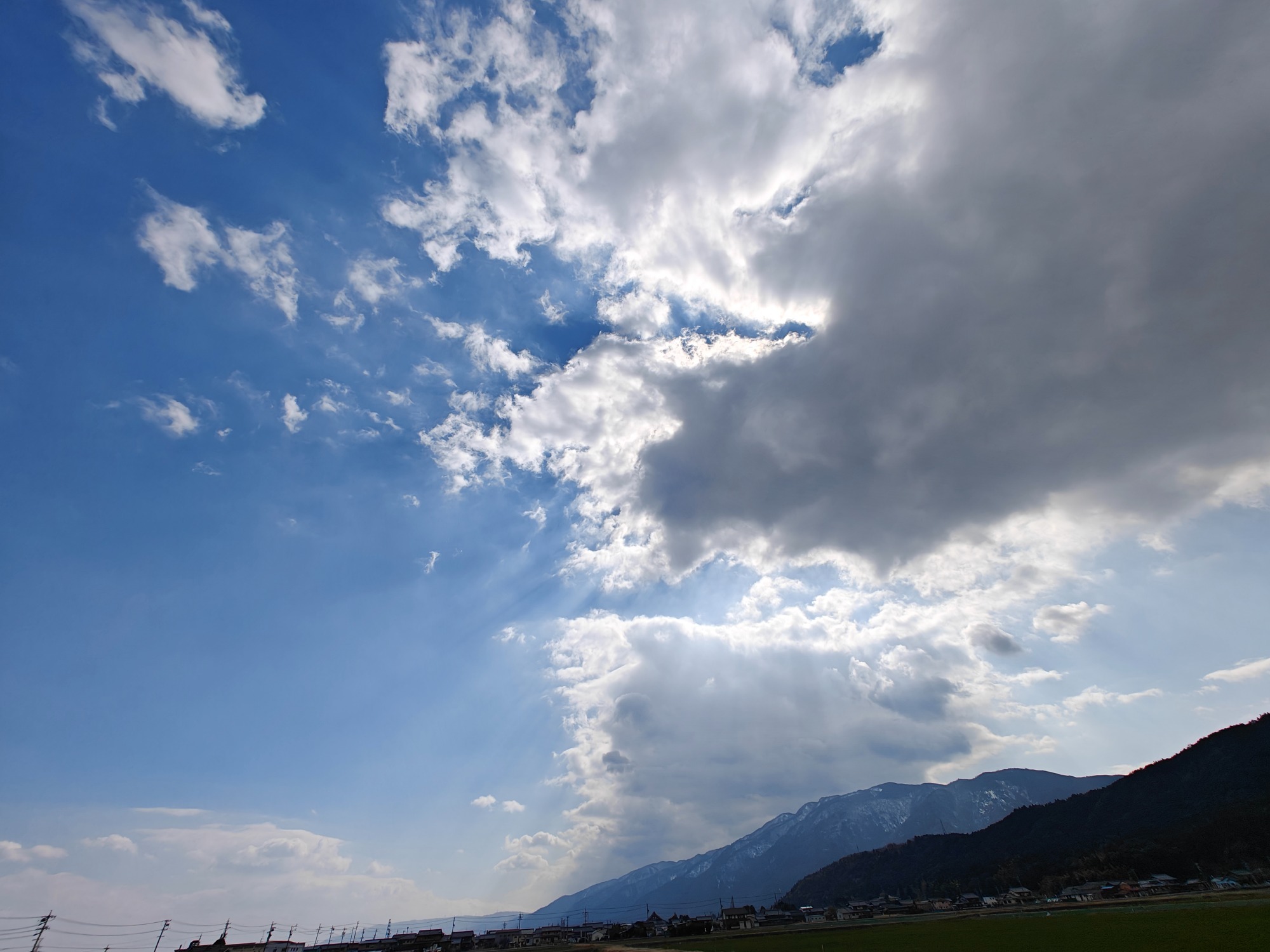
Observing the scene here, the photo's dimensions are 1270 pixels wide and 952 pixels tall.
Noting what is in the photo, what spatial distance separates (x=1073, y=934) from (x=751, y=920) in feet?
408

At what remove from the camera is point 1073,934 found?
167 feet

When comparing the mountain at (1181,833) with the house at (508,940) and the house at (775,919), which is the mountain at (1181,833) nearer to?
the house at (775,919)

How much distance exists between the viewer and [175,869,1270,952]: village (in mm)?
115375

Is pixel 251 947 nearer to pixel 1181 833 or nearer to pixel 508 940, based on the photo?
pixel 508 940

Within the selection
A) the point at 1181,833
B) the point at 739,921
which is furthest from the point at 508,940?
the point at 1181,833

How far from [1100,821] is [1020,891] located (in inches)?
2712

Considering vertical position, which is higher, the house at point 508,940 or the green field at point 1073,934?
the house at point 508,940

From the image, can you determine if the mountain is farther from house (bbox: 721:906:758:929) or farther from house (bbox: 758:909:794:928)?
house (bbox: 721:906:758:929)

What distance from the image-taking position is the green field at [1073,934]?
1565 inches

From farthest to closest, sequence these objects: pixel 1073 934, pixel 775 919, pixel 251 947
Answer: pixel 775 919 < pixel 251 947 < pixel 1073 934

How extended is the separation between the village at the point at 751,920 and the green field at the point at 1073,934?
4725cm

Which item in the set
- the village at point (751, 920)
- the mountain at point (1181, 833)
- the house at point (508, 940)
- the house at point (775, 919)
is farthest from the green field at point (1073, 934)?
the mountain at point (1181, 833)

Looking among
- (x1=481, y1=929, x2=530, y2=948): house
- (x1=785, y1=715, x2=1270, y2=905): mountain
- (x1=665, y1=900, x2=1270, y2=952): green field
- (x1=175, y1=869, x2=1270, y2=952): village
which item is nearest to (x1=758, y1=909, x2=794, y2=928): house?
(x1=175, y1=869, x2=1270, y2=952): village

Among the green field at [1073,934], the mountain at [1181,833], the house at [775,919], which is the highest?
the mountain at [1181,833]
